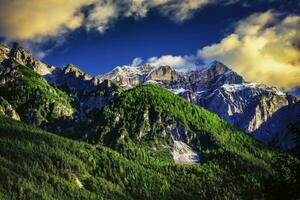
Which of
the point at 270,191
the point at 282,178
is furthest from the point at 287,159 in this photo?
the point at 270,191

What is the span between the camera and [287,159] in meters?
71.7

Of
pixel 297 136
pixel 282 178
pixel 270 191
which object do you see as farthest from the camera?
pixel 270 191

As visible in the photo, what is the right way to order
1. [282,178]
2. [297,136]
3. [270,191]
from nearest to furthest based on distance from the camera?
[297,136] → [282,178] → [270,191]

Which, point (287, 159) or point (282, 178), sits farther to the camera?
point (282, 178)

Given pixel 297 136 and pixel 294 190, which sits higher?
pixel 297 136

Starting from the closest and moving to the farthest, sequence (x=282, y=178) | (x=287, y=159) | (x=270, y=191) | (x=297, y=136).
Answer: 1. (x=297, y=136)
2. (x=287, y=159)
3. (x=282, y=178)
4. (x=270, y=191)

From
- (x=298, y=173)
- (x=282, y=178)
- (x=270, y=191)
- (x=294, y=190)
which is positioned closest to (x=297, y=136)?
(x=298, y=173)

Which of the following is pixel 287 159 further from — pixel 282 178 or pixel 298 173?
pixel 282 178

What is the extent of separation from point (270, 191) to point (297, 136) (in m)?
92.5

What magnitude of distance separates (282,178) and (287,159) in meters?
71.1

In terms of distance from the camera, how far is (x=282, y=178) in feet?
458

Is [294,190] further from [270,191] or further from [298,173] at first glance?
[270,191]

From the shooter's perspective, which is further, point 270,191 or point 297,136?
point 270,191

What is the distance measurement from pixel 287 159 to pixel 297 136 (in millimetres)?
6677
